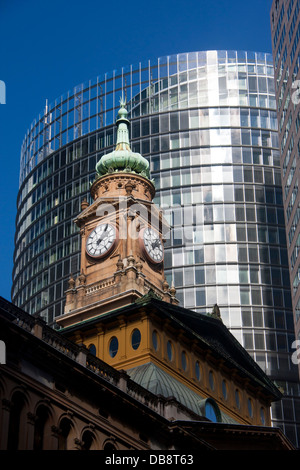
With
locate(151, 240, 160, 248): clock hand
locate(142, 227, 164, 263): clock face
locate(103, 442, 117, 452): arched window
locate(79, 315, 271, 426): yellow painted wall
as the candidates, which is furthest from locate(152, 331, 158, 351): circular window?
locate(103, 442, 117, 452): arched window

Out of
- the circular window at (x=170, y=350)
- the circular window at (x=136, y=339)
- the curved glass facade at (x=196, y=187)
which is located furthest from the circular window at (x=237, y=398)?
the curved glass facade at (x=196, y=187)

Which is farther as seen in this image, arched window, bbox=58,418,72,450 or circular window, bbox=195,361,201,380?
circular window, bbox=195,361,201,380

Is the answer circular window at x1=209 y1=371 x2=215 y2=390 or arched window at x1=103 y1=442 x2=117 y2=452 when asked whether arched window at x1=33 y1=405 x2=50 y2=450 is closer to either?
arched window at x1=103 y1=442 x2=117 y2=452

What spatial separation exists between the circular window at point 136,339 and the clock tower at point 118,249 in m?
3.68

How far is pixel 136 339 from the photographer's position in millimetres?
61906

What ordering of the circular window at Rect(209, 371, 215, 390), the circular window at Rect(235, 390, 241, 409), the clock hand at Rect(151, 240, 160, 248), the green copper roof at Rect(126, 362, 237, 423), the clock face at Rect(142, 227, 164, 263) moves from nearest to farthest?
A: the green copper roof at Rect(126, 362, 237, 423) < the circular window at Rect(209, 371, 215, 390) < the circular window at Rect(235, 390, 241, 409) < the clock face at Rect(142, 227, 164, 263) < the clock hand at Rect(151, 240, 160, 248)

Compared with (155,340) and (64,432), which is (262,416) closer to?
(155,340)

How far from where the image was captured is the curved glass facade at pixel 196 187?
12200 cm

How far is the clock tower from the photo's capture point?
6756cm

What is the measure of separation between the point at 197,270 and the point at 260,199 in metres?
13.6

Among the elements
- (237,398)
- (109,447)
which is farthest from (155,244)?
(109,447)

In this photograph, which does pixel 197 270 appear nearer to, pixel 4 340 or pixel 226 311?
pixel 226 311

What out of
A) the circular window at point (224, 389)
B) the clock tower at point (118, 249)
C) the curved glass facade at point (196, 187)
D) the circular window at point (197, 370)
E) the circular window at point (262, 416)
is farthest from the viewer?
the curved glass facade at point (196, 187)

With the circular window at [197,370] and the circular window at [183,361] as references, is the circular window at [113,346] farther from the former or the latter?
the circular window at [197,370]
